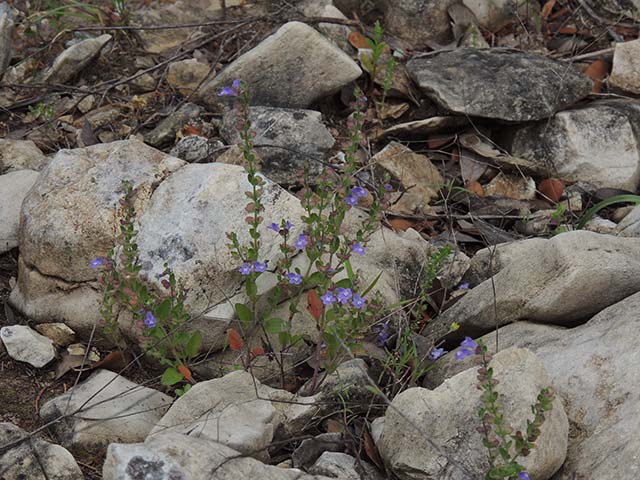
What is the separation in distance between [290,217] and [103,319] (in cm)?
89

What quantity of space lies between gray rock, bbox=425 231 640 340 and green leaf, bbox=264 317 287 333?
68 cm

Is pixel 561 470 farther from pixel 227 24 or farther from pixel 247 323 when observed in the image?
pixel 227 24

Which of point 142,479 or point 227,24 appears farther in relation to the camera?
point 227,24

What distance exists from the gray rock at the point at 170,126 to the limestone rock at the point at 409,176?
105cm

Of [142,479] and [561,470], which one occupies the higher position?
[142,479]

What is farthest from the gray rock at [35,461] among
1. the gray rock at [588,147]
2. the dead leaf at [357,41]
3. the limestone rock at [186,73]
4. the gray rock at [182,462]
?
the dead leaf at [357,41]

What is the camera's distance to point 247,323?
151 inches

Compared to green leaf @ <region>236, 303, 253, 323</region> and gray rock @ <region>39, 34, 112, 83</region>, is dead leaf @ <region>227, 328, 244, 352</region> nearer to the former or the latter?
green leaf @ <region>236, 303, 253, 323</region>

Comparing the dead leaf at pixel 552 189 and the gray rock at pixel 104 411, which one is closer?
the gray rock at pixel 104 411

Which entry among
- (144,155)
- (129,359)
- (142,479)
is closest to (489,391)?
(142,479)

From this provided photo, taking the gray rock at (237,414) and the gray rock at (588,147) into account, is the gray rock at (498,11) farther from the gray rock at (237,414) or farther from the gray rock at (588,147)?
the gray rock at (237,414)

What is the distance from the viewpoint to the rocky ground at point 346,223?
3.09m

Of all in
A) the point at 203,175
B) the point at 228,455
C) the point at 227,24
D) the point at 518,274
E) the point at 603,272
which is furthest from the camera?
the point at 227,24

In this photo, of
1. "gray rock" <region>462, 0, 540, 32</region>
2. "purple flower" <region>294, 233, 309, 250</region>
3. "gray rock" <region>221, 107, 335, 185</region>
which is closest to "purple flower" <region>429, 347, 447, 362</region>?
"purple flower" <region>294, 233, 309, 250</region>
